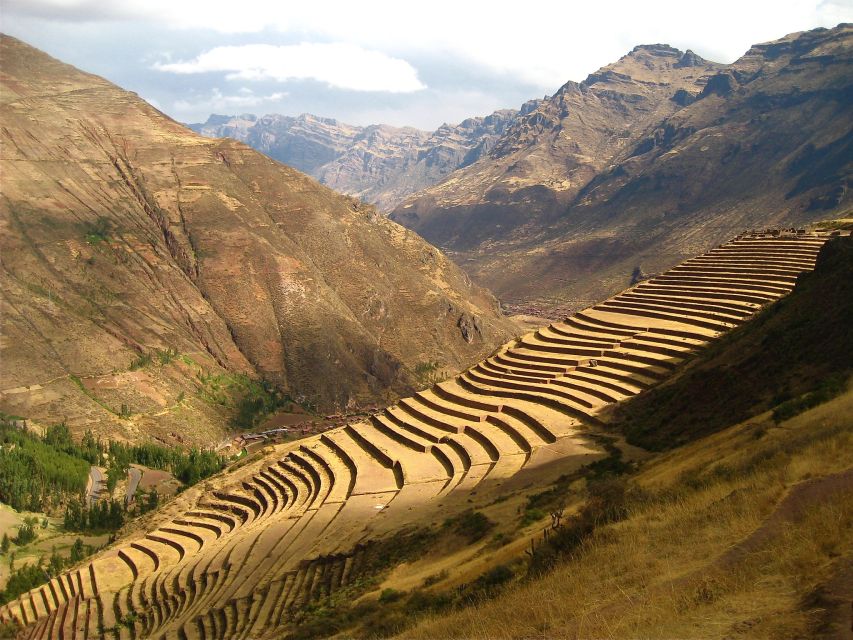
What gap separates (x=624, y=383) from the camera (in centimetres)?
3834

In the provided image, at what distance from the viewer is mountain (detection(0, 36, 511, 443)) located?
9094cm

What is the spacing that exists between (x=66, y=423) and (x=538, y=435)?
6726 centimetres

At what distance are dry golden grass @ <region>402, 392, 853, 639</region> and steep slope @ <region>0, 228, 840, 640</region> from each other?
5.79 m

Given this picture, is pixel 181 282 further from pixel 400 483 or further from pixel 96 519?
pixel 400 483

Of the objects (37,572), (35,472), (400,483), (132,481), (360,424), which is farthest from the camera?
(132,481)

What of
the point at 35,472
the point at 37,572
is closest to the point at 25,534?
the point at 35,472

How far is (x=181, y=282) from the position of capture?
115m

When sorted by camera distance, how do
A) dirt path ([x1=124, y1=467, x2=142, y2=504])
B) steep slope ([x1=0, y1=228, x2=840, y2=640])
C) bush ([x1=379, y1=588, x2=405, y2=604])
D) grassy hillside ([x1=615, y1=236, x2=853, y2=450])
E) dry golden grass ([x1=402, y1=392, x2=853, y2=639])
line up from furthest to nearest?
dirt path ([x1=124, y1=467, x2=142, y2=504]), steep slope ([x1=0, y1=228, x2=840, y2=640]), grassy hillside ([x1=615, y1=236, x2=853, y2=450]), bush ([x1=379, y1=588, x2=405, y2=604]), dry golden grass ([x1=402, y1=392, x2=853, y2=639])

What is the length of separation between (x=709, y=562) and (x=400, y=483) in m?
26.5

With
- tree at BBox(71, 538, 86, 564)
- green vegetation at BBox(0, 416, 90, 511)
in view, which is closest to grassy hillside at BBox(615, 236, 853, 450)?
tree at BBox(71, 538, 86, 564)

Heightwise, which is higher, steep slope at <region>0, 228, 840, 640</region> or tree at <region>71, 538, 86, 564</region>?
steep slope at <region>0, 228, 840, 640</region>

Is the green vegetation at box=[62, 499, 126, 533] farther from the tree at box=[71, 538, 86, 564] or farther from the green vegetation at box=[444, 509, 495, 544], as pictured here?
the green vegetation at box=[444, 509, 495, 544]

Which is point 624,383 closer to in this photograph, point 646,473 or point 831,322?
point 831,322

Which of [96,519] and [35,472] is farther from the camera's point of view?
[35,472]
